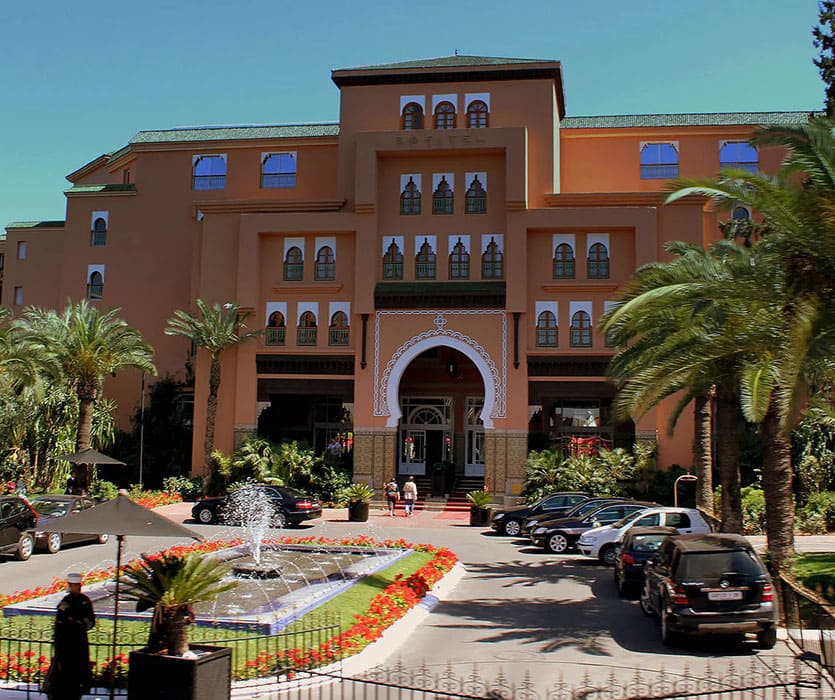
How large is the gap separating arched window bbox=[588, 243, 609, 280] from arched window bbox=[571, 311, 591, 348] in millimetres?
1685

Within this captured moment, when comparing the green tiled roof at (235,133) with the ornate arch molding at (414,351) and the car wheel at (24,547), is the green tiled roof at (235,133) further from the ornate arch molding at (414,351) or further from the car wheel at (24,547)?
the car wheel at (24,547)

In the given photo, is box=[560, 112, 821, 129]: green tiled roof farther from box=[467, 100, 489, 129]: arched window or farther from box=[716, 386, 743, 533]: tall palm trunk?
box=[716, 386, 743, 533]: tall palm trunk

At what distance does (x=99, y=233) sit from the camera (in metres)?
42.8

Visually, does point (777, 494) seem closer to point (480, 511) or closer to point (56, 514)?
point (480, 511)

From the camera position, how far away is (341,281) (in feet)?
121

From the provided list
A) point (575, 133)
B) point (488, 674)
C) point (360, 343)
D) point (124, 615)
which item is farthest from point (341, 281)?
point (488, 674)

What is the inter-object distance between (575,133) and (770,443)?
91.1 feet

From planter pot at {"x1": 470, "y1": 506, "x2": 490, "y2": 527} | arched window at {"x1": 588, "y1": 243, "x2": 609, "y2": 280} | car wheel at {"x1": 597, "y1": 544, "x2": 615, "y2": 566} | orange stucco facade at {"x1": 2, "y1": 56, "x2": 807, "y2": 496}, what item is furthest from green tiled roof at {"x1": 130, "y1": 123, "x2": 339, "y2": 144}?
car wheel at {"x1": 597, "y1": 544, "x2": 615, "y2": 566}

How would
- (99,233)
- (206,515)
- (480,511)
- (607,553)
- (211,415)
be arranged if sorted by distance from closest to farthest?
(607,553)
(206,515)
(480,511)
(211,415)
(99,233)

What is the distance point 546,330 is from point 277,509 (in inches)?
552

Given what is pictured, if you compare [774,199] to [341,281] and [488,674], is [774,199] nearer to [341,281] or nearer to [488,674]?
[488,674]

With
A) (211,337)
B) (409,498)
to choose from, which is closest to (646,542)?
(409,498)

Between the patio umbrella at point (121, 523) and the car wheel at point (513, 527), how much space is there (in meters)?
17.6

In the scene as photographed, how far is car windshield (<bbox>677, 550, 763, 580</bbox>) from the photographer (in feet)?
39.0
